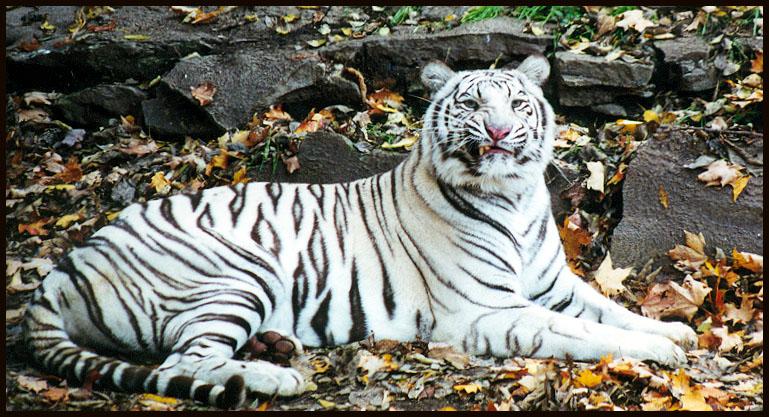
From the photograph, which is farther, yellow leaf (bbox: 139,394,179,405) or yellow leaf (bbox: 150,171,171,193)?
yellow leaf (bbox: 150,171,171,193)

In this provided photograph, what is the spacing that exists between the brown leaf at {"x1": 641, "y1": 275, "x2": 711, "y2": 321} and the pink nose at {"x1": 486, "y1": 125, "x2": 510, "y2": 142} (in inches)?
56.1

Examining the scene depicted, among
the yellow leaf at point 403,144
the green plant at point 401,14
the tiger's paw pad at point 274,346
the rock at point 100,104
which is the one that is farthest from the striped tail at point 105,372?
the green plant at point 401,14

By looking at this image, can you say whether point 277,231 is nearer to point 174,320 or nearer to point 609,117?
point 174,320

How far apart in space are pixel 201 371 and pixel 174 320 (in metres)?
0.53

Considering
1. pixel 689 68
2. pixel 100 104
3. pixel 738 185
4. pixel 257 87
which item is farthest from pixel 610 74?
pixel 100 104

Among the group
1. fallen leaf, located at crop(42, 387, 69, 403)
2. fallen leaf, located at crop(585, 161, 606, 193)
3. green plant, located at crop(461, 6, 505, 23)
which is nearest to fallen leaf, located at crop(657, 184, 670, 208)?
fallen leaf, located at crop(585, 161, 606, 193)

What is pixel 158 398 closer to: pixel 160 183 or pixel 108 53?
pixel 160 183

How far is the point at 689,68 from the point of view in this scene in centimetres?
639

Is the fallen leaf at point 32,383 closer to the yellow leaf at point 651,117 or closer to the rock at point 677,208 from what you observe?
the rock at point 677,208

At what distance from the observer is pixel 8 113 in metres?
7.26

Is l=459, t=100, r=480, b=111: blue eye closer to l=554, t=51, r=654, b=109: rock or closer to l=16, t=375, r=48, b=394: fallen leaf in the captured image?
l=554, t=51, r=654, b=109: rock

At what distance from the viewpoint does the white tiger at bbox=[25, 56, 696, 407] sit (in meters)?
4.28

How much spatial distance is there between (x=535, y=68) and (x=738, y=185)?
61.3 inches
